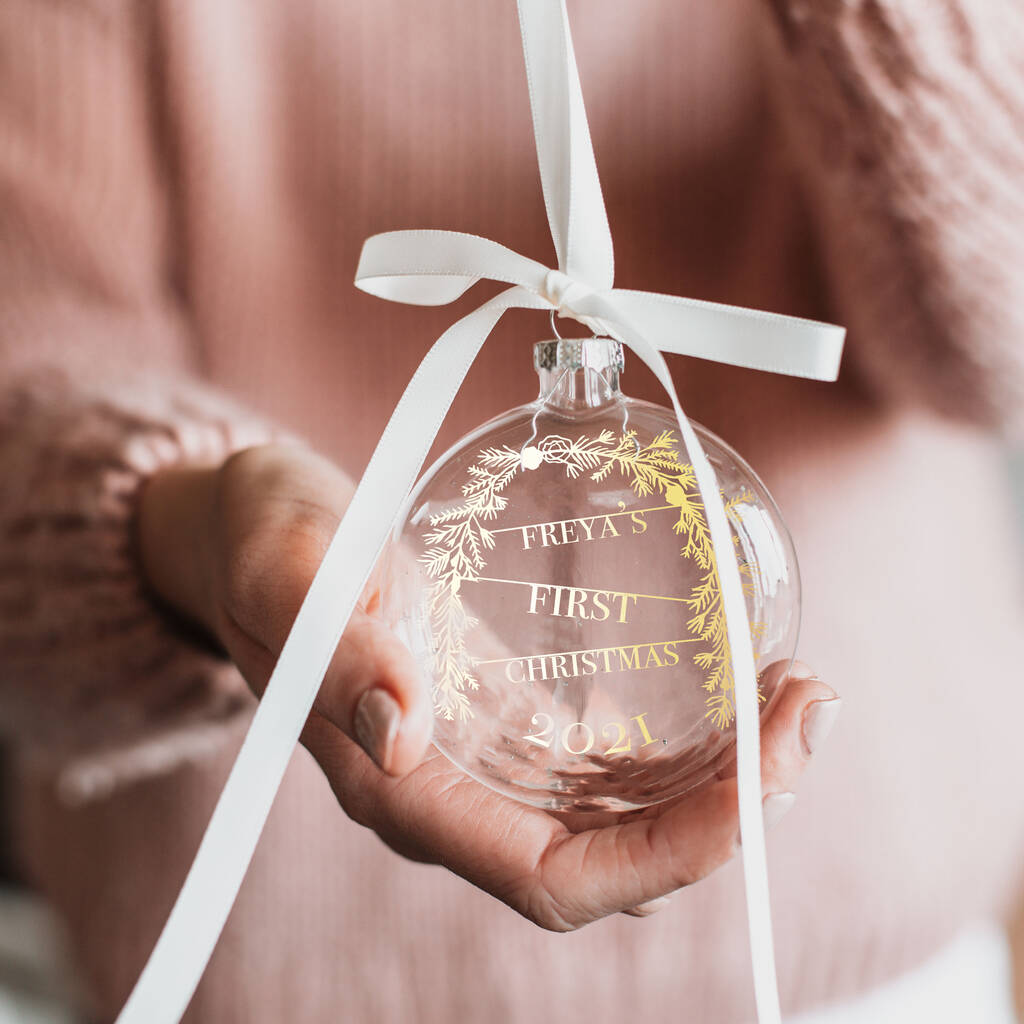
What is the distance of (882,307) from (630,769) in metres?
0.44

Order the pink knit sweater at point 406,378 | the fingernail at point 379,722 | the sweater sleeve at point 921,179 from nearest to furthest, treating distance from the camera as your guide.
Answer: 1. the fingernail at point 379,722
2. the sweater sleeve at point 921,179
3. the pink knit sweater at point 406,378

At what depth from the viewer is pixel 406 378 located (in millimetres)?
730

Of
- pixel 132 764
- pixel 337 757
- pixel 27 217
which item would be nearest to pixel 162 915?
pixel 132 764

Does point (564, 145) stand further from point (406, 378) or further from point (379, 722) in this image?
point (406, 378)

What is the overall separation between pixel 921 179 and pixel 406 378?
1.23ft

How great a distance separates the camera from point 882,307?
656 mm

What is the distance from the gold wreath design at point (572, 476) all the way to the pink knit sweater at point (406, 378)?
34cm

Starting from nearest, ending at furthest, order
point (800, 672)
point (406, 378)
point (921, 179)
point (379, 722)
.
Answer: point (379, 722), point (800, 672), point (921, 179), point (406, 378)

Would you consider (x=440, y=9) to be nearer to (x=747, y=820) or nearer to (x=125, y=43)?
(x=125, y=43)

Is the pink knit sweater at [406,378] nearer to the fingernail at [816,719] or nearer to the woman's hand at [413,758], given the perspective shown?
the woman's hand at [413,758]

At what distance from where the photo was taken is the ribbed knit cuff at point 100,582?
2.03ft

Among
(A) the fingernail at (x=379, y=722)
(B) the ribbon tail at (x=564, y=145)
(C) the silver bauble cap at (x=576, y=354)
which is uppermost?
(B) the ribbon tail at (x=564, y=145)

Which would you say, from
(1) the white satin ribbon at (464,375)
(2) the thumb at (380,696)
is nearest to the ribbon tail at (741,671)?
(1) the white satin ribbon at (464,375)

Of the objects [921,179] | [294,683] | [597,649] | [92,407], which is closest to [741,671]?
[597,649]
